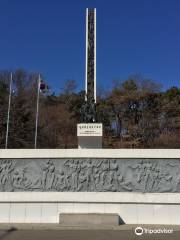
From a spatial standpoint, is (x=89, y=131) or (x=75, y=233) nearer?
(x=75, y=233)

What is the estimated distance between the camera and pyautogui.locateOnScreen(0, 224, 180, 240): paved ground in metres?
10.1

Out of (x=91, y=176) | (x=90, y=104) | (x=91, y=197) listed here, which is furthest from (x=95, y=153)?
(x=90, y=104)

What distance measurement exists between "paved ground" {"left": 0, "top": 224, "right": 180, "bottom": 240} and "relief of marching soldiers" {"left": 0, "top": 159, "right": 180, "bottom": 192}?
1592 millimetres

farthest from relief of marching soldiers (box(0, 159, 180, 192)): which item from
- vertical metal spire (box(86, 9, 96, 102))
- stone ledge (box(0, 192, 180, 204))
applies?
vertical metal spire (box(86, 9, 96, 102))

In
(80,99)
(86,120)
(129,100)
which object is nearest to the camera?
(86,120)

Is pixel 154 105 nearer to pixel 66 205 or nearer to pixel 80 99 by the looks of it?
pixel 80 99

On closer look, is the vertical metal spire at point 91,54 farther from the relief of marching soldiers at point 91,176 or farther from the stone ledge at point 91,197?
the stone ledge at point 91,197

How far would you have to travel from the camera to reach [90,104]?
16344 millimetres

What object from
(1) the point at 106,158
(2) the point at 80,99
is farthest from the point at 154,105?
(1) the point at 106,158

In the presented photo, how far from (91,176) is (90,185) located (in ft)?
1.11

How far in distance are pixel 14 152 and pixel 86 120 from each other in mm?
3801

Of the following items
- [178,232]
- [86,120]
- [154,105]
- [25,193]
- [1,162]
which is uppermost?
[154,105]

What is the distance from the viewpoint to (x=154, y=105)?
116 ft

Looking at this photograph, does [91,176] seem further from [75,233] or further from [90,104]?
[90,104]
